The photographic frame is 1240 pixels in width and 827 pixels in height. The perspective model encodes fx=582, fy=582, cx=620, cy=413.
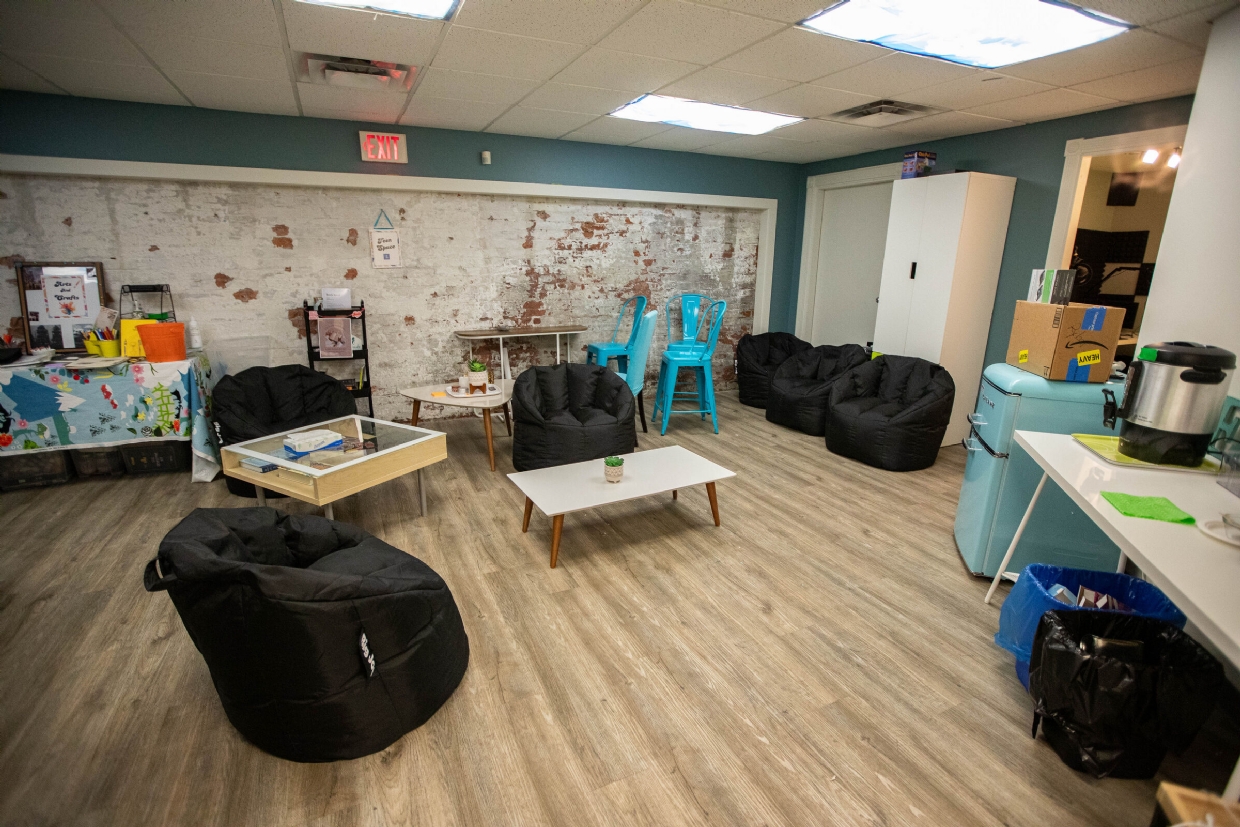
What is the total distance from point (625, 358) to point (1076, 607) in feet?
12.5

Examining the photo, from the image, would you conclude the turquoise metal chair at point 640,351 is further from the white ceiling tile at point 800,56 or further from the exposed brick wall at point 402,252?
the white ceiling tile at point 800,56

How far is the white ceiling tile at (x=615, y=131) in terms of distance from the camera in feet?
14.6

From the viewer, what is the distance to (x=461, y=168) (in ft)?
15.8

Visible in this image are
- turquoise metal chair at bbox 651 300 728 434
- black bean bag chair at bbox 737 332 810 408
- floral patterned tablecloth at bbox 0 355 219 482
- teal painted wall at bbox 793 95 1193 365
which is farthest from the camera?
black bean bag chair at bbox 737 332 810 408

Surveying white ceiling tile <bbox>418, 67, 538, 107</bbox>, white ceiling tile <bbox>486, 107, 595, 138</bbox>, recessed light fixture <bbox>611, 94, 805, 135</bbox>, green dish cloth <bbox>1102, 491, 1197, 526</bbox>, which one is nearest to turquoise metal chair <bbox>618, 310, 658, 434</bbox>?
recessed light fixture <bbox>611, 94, 805, 135</bbox>

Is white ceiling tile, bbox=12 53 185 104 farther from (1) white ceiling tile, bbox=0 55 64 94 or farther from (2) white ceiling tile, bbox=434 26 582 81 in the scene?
(2) white ceiling tile, bbox=434 26 582 81

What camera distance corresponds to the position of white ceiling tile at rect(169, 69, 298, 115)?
11.0 ft

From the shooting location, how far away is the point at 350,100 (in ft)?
12.5

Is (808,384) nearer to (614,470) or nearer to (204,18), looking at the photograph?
(614,470)

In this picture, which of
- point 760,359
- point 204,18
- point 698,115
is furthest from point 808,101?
point 204,18

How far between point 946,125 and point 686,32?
2.68m

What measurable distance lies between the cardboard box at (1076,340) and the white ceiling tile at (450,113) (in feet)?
11.3

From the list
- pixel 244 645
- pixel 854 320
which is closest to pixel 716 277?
pixel 854 320

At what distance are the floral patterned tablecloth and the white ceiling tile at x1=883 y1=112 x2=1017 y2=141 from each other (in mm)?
5238
